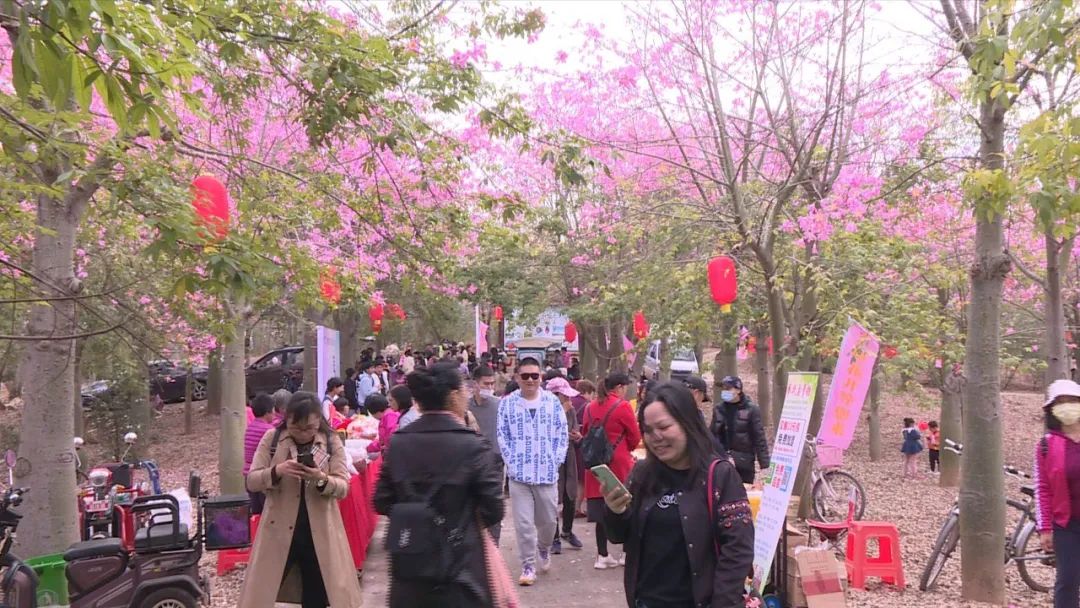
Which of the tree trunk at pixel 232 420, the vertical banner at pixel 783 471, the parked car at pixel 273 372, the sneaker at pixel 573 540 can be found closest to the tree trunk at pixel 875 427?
the sneaker at pixel 573 540

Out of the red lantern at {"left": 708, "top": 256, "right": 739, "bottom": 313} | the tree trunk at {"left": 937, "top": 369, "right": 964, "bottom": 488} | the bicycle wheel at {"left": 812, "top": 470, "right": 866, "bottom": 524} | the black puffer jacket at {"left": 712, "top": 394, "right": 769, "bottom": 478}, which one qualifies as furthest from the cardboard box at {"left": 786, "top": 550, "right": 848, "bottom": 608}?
the tree trunk at {"left": 937, "top": 369, "right": 964, "bottom": 488}

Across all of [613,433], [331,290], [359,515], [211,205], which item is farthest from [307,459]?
[331,290]

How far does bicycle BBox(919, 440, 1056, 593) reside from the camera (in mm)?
6051

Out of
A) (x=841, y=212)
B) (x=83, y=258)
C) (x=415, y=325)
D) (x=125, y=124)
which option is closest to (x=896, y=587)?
(x=841, y=212)

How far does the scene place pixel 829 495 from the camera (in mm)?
8492

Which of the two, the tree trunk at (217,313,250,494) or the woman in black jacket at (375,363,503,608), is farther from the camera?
the tree trunk at (217,313,250,494)

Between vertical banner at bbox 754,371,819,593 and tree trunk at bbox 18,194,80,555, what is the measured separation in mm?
4823

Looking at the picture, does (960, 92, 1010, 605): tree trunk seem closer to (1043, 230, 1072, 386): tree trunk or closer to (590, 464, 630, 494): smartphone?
(1043, 230, 1072, 386): tree trunk

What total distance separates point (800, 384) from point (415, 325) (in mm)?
33987

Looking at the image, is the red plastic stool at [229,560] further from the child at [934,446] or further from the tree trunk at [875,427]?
the tree trunk at [875,427]

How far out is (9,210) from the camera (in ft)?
16.7

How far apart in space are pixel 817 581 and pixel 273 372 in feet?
70.6

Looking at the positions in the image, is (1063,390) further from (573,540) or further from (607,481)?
(573,540)

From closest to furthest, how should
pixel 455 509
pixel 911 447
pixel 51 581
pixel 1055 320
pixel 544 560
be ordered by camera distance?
pixel 455 509 → pixel 51 581 → pixel 544 560 → pixel 1055 320 → pixel 911 447
